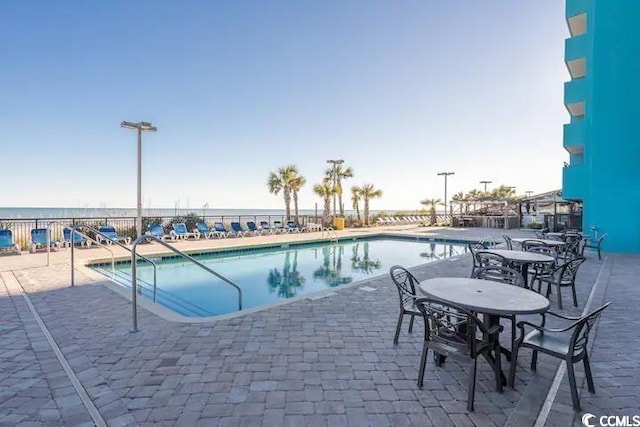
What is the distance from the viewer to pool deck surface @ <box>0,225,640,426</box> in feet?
6.84

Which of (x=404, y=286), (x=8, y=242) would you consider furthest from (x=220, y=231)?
(x=404, y=286)

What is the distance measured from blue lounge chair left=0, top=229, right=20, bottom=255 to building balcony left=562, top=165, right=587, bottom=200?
1800 cm

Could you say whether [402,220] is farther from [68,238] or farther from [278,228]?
[68,238]

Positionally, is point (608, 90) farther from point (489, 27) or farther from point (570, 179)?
point (489, 27)

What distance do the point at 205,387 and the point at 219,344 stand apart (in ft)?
2.52

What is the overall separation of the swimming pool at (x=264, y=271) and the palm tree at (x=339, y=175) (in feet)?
21.1

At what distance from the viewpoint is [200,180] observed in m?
31.2

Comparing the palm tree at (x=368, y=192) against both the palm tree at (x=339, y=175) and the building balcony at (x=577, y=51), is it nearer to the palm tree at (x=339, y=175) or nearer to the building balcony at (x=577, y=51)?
the palm tree at (x=339, y=175)

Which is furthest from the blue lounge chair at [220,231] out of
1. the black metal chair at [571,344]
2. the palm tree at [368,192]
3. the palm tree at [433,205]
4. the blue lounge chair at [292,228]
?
the palm tree at [433,205]

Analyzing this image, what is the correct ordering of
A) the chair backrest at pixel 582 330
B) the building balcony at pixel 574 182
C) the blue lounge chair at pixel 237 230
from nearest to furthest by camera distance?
1. the chair backrest at pixel 582 330
2. the building balcony at pixel 574 182
3. the blue lounge chair at pixel 237 230

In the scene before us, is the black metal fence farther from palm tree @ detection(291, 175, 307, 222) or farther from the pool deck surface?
the pool deck surface

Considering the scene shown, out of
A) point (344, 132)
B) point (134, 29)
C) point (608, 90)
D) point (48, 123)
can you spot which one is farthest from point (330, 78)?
point (48, 123)

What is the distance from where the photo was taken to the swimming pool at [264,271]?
620cm

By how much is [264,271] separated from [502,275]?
233 inches
